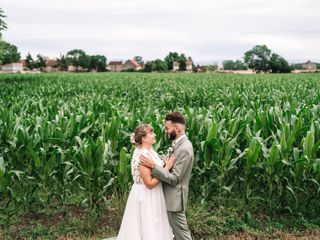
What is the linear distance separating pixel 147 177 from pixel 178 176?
28cm

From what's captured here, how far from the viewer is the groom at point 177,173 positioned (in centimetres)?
428

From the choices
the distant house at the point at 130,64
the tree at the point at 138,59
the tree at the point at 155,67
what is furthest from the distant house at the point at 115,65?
the tree at the point at 155,67

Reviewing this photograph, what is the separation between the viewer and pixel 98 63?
130m

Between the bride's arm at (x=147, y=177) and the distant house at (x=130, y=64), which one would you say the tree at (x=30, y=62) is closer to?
the distant house at (x=130, y=64)

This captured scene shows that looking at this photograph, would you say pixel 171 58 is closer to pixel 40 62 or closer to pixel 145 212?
pixel 40 62

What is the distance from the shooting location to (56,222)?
20.7 ft

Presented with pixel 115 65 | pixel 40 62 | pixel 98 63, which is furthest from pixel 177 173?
pixel 115 65

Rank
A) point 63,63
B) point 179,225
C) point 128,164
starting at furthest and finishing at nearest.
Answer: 1. point 63,63
2. point 128,164
3. point 179,225

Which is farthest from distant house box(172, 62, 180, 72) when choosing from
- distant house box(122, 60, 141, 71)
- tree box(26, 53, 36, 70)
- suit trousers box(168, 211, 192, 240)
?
suit trousers box(168, 211, 192, 240)

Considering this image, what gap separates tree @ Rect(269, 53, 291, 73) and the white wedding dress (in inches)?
4445

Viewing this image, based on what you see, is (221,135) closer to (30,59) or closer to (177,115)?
(177,115)

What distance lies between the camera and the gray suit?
428 centimetres

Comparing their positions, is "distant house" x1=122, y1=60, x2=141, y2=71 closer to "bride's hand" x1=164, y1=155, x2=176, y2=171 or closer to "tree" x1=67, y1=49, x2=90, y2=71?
"tree" x1=67, y1=49, x2=90, y2=71

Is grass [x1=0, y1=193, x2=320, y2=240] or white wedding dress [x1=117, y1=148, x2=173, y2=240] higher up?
white wedding dress [x1=117, y1=148, x2=173, y2=240]
